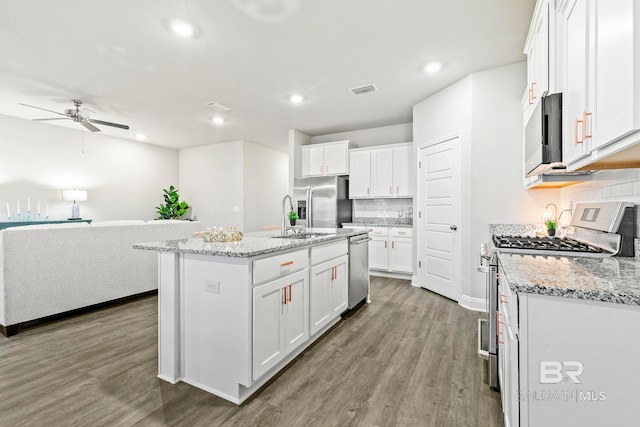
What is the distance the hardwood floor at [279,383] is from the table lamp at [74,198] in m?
3.47

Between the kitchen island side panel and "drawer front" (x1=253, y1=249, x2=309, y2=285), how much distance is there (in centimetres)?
8

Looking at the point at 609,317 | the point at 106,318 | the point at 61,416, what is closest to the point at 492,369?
the point at 609,317

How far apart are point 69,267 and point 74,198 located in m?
3.23

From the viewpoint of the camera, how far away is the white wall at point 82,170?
5.04 meters

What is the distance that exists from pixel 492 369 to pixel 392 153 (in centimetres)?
386

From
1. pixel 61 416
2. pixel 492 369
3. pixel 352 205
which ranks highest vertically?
pixel 352 205

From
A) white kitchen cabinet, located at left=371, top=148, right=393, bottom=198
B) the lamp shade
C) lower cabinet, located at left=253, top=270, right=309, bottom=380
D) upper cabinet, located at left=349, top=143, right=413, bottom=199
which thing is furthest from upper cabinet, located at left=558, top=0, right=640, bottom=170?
the lamp shade

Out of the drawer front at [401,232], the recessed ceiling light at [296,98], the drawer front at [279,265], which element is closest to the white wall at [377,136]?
the drawer front at [401,232]

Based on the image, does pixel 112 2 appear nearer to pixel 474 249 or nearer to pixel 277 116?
pixel 277 116

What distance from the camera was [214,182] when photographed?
23.6ft

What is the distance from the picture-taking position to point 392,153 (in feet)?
16.8

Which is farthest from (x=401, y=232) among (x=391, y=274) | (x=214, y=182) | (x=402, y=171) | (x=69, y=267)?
(x=214, y=182)

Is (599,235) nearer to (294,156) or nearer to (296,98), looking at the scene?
(296,98)

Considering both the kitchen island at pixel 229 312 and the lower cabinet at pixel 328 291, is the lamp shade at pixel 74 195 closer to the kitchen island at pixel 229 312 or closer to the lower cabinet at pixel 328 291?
the kitchen island at pixel 229 312
